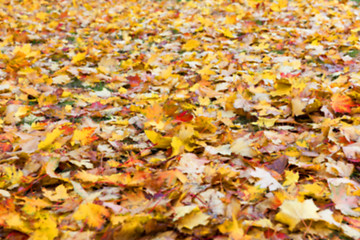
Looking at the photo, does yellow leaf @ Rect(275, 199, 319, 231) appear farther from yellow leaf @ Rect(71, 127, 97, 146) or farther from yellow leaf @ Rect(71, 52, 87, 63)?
yellow leaf @ Rect(71, 52, 87, 63)

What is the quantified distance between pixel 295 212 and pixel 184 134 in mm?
610

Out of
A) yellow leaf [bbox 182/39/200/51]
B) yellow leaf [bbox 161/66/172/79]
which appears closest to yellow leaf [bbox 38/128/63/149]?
yellow leaf [bbox 161/66/172/79]

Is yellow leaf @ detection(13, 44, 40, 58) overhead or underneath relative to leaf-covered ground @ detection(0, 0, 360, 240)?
overhead

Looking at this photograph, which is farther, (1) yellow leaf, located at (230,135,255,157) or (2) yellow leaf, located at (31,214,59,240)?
(1) yellow leaf, located at (230,135,255,157)

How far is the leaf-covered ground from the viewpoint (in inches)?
42.4

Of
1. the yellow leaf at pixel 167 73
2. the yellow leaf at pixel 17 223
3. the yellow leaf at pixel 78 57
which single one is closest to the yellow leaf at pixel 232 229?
the yellow leaf at pixel 17 223

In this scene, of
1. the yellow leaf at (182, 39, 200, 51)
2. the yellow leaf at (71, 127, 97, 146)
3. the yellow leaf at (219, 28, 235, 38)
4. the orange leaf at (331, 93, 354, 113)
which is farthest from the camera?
the yellow leaf at (219, 28, 235, 38)

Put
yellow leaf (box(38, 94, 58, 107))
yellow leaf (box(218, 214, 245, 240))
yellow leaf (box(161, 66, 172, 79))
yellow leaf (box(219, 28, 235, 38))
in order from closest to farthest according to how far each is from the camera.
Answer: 1. yellow leaf (box(218, 214, 245, 240))
2. yellow leaf (box(38, 94, 58, 107))
3. yellow leaf (box(161, 66, 172, 79))
4. yellow leaf (box(219, 28, 235, 38))

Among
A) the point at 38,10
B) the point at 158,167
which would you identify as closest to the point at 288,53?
the point at 158,167

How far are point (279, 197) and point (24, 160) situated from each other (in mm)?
1132

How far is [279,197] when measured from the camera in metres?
1.15

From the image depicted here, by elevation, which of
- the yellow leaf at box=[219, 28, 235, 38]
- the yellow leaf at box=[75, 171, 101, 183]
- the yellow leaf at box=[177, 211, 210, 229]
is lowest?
the yellow leaf at box=[177, 211, 210, 229]

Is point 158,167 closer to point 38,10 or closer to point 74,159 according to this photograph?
point 74,159

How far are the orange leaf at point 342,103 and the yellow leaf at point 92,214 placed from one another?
1344 millimetres
